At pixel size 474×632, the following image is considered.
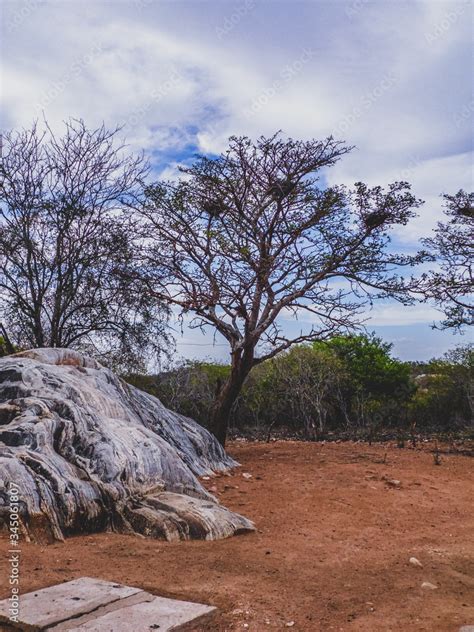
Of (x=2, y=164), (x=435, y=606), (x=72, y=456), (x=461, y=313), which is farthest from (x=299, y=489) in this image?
(x=2, y=164)

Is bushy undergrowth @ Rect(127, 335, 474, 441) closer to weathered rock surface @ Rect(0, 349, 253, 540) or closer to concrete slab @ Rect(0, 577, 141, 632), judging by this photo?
weathered rock surface @ Rect(0, 349, 253, 540)

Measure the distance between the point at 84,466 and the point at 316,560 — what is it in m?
2.43

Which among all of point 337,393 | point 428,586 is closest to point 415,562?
point 428,586

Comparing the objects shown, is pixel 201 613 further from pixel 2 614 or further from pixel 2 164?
pixel 2 164

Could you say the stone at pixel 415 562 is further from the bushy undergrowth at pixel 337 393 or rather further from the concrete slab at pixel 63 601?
the bushy undergrowth at pixel 337 393

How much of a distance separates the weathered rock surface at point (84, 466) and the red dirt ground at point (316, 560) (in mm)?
288

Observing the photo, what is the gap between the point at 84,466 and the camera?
5965mm

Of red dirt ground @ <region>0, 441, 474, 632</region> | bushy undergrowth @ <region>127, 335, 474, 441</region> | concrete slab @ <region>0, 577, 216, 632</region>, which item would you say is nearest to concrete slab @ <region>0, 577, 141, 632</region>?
concrete slab @ <region>0, 577, 216, 632</region>

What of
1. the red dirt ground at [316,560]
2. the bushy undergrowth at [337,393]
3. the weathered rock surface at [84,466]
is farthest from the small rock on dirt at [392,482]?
the bushy undergrowth at [337,393]

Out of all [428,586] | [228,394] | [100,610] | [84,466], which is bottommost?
[428,586]

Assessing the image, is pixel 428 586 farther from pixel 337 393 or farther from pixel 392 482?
pixel 337 393

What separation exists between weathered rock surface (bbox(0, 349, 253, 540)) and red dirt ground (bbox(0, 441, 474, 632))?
0.95ft

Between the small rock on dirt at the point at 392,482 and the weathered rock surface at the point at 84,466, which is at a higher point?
the weathered rock surface at the point at 84,466

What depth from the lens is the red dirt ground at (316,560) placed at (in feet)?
12.4
